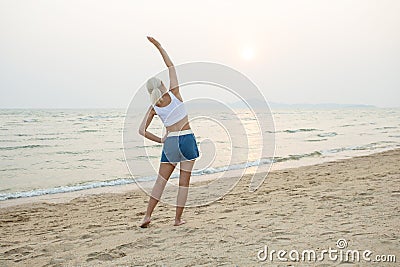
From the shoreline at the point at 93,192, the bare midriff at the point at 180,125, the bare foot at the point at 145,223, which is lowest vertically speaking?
the shoreline at the point at 93,192

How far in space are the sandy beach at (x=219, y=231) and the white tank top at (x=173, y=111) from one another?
1.34m

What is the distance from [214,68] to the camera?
15.3 ft

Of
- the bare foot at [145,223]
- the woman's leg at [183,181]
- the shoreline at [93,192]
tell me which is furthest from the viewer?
the shoreline at [93,192]

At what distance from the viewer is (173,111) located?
4547 millimetres

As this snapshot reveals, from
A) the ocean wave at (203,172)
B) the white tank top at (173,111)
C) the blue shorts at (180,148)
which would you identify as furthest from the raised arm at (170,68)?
the ocean wave at (203,172)

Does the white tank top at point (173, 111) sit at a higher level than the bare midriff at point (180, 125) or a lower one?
higher

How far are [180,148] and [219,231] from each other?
3.47 ft

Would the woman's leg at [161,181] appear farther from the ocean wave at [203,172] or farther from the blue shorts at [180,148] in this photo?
the ocean wave at [203,172]

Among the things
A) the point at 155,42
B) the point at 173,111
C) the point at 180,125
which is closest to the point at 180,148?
the point at 180,125

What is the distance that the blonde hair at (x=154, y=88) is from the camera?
446 centimetres

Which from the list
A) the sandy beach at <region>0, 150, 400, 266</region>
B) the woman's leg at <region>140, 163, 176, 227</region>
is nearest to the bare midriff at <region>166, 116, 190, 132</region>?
the woman's leg at <region>140, 163, 176, 227</region>

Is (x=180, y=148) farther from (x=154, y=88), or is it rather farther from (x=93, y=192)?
(x=93, y=192)

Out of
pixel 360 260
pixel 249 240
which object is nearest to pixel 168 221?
pixel 249 240

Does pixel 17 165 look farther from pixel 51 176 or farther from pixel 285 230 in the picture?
pixel 285 230
